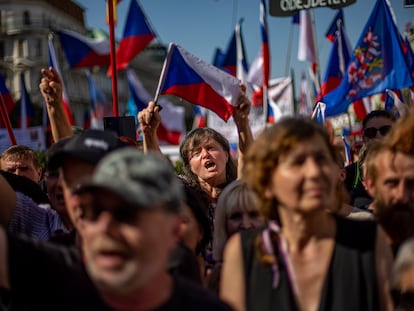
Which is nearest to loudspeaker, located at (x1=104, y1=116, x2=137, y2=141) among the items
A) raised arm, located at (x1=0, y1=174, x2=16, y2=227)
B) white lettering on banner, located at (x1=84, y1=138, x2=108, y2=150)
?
raised arm, located at (x1=0, y1=174, x2=16, y2=227)

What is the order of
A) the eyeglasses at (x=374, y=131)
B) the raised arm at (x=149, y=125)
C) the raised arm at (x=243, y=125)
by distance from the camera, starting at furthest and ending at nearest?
the eyeglasses at (x=374, y=131) < the raised arm at (x=149, y=125) < the raised arm at (x=243, y=125)

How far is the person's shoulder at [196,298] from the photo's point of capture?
199 cm

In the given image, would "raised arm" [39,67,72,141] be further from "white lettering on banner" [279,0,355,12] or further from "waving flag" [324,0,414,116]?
"waving flag" [324,0,414,116]

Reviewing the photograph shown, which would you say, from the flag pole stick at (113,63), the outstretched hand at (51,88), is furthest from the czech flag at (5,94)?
the outstretched hand at (51,88)

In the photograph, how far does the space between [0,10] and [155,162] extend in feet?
277

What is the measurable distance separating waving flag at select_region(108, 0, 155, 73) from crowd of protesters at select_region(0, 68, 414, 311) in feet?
25.9

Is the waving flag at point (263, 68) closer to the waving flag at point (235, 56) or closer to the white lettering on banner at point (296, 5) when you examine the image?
the waving flag at point (235, 56)

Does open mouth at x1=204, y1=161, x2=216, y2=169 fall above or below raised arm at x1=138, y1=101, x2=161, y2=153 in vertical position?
below

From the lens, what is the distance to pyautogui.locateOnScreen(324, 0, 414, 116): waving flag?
784cm

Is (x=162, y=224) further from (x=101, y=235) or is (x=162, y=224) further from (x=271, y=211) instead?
(x=271, y=211)

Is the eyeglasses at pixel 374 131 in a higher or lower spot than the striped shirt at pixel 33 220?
higher

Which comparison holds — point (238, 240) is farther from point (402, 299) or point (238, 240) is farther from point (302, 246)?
point (402, 299)

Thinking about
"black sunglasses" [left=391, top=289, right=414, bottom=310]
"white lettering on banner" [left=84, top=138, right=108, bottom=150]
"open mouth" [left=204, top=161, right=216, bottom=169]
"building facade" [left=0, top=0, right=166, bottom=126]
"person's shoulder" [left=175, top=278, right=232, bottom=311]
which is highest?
"building facade" [left=0, top=0, right=166, bottom=126]

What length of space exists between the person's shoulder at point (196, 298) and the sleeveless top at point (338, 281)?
199mm
